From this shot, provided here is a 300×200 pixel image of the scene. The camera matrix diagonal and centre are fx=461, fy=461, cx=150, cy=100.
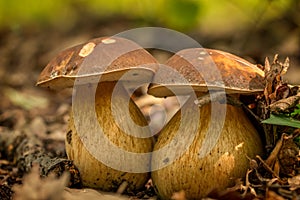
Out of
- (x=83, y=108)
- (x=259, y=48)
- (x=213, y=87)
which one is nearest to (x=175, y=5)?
(x=259, y=48)

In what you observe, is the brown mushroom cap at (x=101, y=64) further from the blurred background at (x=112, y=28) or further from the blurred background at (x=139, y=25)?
the blurred background at (x=139, y=25)

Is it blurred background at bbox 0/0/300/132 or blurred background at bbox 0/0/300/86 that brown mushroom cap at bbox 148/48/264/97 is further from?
blurred background at bbox 0/0/300/86

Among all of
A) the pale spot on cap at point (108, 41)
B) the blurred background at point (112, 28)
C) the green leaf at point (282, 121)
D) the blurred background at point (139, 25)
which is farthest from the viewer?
the blurred background at point (139, 25)

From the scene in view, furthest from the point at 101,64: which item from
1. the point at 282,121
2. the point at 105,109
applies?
the point at 282,121

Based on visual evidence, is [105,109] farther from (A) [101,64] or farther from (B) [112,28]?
(B) [112,28]

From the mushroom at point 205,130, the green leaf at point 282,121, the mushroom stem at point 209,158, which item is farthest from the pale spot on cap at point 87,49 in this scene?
the green leaf at point 282,121

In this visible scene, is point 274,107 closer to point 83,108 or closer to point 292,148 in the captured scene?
point 292,148

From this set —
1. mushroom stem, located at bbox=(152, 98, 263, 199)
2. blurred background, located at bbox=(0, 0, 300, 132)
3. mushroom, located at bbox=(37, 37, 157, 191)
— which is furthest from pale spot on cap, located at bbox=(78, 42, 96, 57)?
blurred background, located at bbox=(0, 0, 300, 132)
